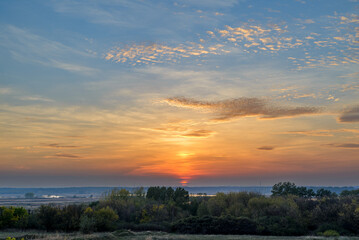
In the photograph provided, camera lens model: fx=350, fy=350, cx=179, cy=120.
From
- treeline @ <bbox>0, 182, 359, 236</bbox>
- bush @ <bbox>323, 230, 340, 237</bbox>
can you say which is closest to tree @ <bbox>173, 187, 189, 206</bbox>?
treeline @ <bbox>0, 182, 359, 236</bbox>

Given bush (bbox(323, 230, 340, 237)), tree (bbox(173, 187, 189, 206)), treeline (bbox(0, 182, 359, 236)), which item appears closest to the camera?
Result: bush (bbox(323, 230, 340, 237))

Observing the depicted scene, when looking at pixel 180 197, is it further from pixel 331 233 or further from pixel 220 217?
pixel 331 233

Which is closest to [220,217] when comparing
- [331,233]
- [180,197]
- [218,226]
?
[218,226]

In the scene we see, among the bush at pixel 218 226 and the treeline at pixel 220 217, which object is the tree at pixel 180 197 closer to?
the treeline at pixel 220 217

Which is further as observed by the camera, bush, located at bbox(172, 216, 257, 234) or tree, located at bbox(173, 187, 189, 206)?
tree, located at bbox(173, 187, 189, 206)

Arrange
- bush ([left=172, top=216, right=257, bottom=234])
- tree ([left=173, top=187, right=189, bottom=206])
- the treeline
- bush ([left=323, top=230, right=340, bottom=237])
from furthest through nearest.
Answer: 1. tree ([left=173, top=187, right=189, bottom=206])
2. the treeline
3. bush ([left=172, top=216, right=257, bottom=234])
4. bush ([left=323, top=230, right=340, bottom=237])

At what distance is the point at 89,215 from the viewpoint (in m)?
46.9

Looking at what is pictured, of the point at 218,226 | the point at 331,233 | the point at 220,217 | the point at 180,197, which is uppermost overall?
the point at 180,197

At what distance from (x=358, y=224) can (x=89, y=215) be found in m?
35.3

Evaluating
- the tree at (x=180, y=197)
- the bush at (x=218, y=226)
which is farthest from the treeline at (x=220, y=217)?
the tree at (x=180, y=197)

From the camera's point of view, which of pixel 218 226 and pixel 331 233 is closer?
pixel 331 233

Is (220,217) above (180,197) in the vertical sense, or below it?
below

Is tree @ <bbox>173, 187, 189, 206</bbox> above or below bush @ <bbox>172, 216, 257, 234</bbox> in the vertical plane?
above

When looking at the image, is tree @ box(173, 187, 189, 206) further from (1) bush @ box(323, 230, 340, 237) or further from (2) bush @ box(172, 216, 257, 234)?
(1) bush @ box(323, 230, 340, 237)
